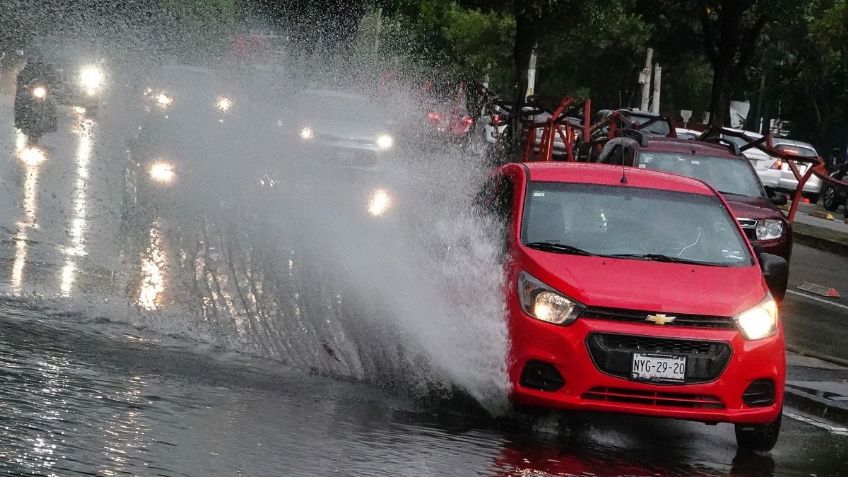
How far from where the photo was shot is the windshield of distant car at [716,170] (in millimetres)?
16906

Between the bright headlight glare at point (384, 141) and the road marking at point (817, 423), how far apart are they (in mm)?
18978

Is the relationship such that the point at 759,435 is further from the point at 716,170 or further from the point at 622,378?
the point at 716,170

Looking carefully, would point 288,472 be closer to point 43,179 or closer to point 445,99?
point 43,179

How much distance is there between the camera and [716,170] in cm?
1705

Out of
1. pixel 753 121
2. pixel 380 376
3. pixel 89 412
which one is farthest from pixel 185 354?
pixel 753 121

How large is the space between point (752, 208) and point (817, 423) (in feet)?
20.9

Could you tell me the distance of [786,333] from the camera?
1444cm

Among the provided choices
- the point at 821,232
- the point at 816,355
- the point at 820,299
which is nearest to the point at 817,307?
the point at 820,299

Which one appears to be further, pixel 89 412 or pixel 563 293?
pixel 563 293

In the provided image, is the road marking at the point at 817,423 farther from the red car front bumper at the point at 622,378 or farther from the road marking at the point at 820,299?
the road marking at the point at 820,299

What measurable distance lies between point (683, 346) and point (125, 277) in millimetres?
5307

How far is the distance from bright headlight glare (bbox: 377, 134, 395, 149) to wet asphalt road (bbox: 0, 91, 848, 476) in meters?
16.5

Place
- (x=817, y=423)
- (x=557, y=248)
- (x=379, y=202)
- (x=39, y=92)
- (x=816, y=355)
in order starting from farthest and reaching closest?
(x=39, y=92) < (x=379, y=202) < (x=816, y=355) < (x=817, y=423) < (x=557, y=248)

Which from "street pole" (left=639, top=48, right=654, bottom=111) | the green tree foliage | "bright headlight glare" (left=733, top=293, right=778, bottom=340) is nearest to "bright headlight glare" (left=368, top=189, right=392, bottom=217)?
"bright headlight glare" (left=733, top=293, right=778, bottom=340)
